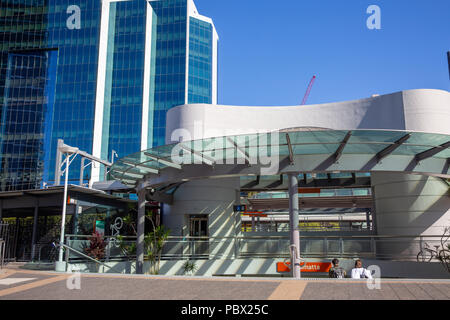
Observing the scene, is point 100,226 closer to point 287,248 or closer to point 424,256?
point 287,248

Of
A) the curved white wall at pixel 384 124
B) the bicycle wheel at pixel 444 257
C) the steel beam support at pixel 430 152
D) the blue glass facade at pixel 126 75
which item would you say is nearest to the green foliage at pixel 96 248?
the curved white wall at pixel 384 124

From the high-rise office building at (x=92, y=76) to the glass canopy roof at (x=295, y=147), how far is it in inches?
2436

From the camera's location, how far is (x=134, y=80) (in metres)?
81.4

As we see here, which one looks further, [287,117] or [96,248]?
[287,117]

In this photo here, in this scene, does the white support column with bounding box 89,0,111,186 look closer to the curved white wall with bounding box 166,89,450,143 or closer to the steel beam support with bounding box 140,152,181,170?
the curved white wall with bounding box 166,89,450,143

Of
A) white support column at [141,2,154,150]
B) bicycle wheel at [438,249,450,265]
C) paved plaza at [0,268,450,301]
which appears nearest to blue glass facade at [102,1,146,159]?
white support column at [141,2,154,150]

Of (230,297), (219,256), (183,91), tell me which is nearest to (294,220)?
(230,297)

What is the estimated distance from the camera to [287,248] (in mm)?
19000

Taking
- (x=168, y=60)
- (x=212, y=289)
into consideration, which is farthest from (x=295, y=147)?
(x=168, y=60)

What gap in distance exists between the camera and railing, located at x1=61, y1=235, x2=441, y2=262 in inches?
717

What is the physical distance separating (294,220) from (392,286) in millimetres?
4767

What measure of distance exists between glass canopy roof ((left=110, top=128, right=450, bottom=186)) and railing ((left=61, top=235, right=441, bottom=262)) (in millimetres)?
5231

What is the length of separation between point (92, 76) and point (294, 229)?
75271mm

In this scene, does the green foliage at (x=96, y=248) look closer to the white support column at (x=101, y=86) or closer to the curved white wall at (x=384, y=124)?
the curved white wall at (x=384, y=124)
